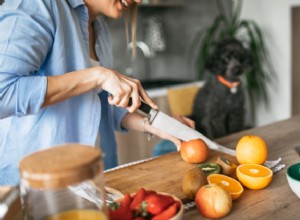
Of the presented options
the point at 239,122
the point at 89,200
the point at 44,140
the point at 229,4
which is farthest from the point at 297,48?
the point at 89,200

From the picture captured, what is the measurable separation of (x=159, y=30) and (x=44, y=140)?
8.92ft

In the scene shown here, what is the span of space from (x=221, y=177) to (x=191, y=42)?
3.25 m

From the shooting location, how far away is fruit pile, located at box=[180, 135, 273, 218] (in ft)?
2.60

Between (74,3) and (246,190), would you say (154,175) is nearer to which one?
(246,190)

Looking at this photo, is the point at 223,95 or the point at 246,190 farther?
Answer: the point at 223,95

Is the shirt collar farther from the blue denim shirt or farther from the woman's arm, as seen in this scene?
the woman's arm

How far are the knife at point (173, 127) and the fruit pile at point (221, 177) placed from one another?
0.30 feet

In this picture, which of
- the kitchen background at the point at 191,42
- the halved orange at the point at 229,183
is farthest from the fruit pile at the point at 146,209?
the kitchen background at the point at 191,42

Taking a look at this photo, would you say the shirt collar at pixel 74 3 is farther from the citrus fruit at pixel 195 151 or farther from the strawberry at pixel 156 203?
the strawberry at pixel 156 203

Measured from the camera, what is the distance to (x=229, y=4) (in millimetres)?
3926

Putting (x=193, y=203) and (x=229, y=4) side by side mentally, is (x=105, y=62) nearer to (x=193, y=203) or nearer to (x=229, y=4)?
(x=193, y=203)

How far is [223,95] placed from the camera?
286cm

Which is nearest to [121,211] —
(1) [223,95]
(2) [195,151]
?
(2) [195,151]

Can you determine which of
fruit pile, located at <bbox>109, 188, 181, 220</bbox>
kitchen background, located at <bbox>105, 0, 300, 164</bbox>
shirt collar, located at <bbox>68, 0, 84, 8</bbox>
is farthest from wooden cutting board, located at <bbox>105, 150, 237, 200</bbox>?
kitchen background, located at <bbox>105, 0, 300, 164</bbox>
